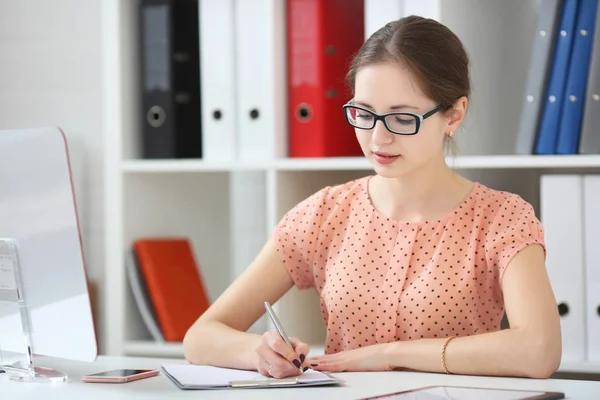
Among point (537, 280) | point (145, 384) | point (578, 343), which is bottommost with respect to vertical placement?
point (578, 343)

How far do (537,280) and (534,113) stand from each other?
590mm

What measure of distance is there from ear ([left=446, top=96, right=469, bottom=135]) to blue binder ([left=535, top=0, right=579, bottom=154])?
40 cm

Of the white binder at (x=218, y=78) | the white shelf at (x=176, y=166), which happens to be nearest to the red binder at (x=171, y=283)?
the white shelf at (x=176, y=166)

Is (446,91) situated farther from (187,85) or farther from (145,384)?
(187,85)

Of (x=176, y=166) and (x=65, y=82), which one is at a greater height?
(x=65, y=82)

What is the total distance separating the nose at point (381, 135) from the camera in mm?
1538

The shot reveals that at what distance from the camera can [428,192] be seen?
1697 mm

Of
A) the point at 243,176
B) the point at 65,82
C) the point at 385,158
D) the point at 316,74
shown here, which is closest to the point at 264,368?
the point at 385,158

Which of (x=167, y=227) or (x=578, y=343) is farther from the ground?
(x=167, y=227)

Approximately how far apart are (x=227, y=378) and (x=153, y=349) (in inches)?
39.3

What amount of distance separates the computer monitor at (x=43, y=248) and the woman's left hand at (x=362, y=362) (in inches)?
15.1

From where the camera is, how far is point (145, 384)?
133cm

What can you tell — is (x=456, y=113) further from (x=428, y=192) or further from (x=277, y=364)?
(x=277, y=364)

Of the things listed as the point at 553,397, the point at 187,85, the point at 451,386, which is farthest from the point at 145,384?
the point at 187,85
